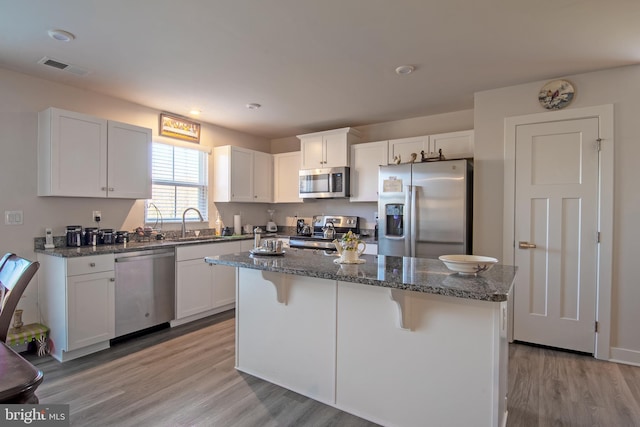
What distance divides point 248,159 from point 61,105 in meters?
2.26

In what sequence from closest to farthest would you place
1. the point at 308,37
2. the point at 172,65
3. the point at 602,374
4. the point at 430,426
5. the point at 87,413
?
1. the point at 430,426
2. the point at 87,413
3. the point at 308,37
4. the point at 602,374
5. the point at 172,65

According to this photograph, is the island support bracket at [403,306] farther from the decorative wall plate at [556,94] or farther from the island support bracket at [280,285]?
the decorative wall plate at [556,94]

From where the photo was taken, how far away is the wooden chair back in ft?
4.44

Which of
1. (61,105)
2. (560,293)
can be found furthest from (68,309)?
(560,293)

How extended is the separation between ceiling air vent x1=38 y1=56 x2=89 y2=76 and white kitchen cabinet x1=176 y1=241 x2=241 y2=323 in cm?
186

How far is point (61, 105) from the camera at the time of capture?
10.6 feet

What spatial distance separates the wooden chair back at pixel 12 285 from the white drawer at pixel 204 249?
2.15 meters

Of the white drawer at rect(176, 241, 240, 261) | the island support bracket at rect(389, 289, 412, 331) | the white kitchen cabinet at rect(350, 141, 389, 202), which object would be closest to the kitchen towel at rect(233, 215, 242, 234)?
the white drawer at rect(176, 241, 240, 261)

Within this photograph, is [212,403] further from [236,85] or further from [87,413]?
[236,85]

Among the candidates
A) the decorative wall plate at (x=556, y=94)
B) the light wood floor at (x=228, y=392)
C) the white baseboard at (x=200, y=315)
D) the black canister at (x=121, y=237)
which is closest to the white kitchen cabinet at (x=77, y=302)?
the light wood floor at (x=228, y=392)

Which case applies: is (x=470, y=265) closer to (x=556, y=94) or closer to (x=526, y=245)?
(x=526, y=245)

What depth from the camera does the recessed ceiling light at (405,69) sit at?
287 centimetres

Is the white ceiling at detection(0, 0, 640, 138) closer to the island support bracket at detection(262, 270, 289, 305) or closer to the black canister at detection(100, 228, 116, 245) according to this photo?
the black canister at detection(100, 228, 116, 245)

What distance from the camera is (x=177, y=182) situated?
4.34 m
